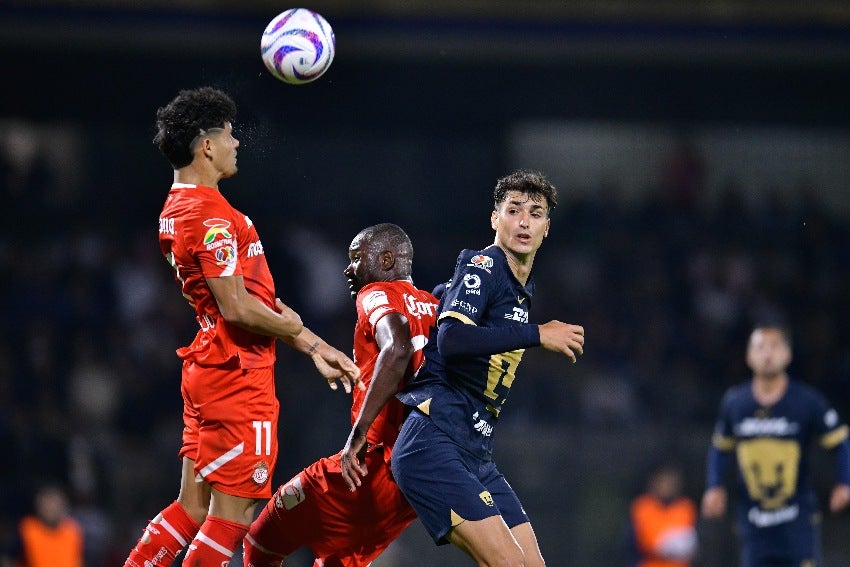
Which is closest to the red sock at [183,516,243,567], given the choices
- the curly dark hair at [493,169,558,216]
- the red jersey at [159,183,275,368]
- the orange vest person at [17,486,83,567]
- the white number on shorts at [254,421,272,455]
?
the white number on shorts at [254,421,272,455]

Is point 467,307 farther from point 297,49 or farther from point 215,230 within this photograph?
point 297,49

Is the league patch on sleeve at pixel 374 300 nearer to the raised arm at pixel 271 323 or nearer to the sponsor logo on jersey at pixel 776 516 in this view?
the raised arm at pixel 271 323

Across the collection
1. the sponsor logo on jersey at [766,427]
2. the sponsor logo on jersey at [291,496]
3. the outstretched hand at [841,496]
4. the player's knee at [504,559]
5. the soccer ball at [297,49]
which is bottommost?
the outstretched hand at [841,496]

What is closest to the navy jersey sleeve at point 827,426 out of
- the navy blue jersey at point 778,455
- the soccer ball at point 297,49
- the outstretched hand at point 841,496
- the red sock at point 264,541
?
the navy blue jersey at point 778,455

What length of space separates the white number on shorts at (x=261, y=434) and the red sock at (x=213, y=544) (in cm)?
31

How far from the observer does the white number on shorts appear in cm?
439

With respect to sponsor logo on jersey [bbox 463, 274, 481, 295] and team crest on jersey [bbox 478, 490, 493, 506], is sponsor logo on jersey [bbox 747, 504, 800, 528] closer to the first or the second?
team crest on jersey [bbox 478, 490, 493, 506]

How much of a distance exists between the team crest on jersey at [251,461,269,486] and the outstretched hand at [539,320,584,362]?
3.96 ft

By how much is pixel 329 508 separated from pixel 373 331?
30.1 inches

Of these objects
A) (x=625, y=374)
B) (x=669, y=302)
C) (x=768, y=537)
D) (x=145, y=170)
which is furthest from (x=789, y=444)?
(x=145, y=170)

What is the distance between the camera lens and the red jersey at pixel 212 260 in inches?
169

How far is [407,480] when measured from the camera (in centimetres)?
433

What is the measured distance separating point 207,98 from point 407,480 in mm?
1746

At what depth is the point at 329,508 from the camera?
4598mm
